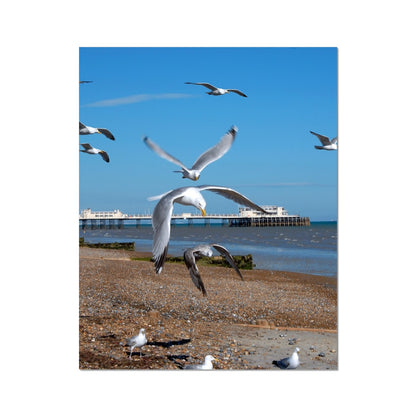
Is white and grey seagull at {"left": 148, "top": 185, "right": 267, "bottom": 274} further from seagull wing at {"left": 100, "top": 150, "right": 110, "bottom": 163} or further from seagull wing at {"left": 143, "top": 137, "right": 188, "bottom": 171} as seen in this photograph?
seagull wing at {"left": 100, "top": 150, "right": 110, "bottom": 163}

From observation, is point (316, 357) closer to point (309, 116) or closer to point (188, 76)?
point (309, 116)

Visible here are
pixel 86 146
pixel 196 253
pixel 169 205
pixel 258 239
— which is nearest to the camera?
pixel 169 205

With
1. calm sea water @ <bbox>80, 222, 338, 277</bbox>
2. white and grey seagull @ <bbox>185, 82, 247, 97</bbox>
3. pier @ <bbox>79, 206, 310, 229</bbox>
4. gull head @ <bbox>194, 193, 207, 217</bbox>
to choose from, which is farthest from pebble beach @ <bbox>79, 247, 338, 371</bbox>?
white and grey seagull @ <bbox>185, 82, 247, 97</bbox>

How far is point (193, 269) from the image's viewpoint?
15.9 feet

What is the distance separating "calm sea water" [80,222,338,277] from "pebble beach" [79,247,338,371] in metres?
0.16

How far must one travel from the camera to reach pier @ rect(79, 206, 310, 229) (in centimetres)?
461

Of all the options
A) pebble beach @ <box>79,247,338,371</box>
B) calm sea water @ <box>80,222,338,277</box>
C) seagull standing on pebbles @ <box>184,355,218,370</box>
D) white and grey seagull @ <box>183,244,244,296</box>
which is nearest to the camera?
seagull standing on pebbles @ <box>184,355,218,370</box>

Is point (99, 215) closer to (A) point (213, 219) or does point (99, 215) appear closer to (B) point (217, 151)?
(A) point (213, 219)

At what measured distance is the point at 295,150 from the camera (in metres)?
4.70

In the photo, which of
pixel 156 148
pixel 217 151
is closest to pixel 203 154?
pixel 217 151

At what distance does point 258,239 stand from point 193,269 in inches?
38.9

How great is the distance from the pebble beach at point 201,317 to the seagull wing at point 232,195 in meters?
0.72
